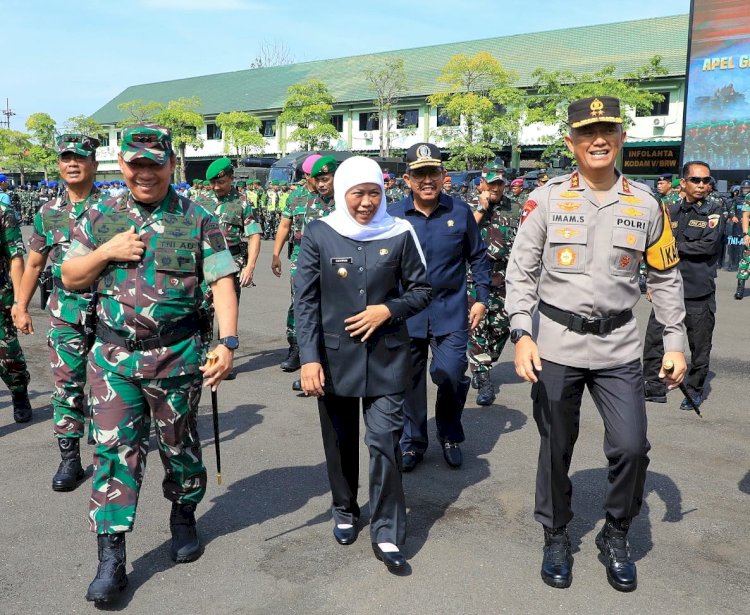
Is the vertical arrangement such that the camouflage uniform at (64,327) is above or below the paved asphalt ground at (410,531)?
above

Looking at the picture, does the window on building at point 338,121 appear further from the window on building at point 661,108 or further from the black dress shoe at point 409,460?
the black dress shoe at point 409,460

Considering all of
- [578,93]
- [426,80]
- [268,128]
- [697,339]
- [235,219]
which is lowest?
[697,339]

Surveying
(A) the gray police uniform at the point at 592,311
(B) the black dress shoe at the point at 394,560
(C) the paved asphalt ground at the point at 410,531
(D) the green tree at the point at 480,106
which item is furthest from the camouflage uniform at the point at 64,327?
(D) the green tree at the point at 480,106

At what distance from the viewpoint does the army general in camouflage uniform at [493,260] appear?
22.1ft

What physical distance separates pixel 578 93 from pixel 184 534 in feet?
110

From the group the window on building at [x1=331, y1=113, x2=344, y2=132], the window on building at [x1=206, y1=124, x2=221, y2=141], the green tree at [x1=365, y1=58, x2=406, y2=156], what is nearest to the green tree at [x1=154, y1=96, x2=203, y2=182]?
the window on building at [x1=206, y1=124, x2=221, y2=141]

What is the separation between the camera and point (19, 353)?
6031 mm

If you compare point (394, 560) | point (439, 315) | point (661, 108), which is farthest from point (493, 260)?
point (661, 108)

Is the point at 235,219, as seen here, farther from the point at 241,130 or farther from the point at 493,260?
the point at 241,130

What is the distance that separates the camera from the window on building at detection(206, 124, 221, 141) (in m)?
61.3

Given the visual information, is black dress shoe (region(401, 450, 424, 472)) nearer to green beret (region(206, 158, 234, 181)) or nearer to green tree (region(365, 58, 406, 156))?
green beret (region(206, 158, 234, 181))

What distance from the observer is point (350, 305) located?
3713mm

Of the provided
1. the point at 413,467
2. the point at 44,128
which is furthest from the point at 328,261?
the point at 44,128

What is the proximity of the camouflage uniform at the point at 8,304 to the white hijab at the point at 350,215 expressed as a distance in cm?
284
